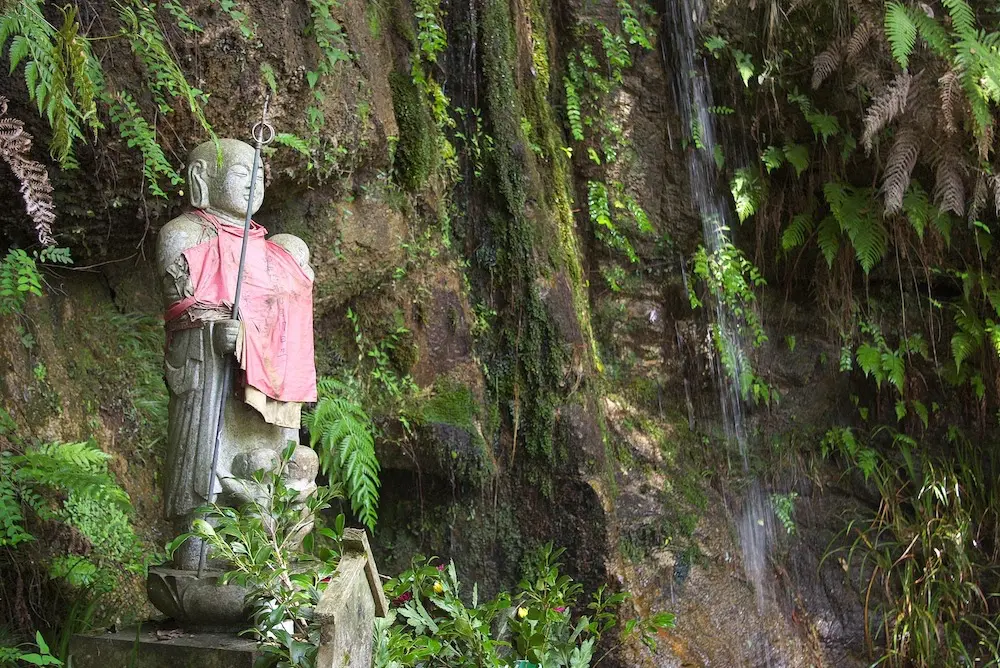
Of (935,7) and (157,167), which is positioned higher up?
(935,7)

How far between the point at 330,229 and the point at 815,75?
138 inches

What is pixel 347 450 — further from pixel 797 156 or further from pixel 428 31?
pixel 797 156

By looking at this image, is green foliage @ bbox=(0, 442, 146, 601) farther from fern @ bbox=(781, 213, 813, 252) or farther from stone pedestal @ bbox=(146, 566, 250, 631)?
fern @ bbox=(781, 213, 813, 252)

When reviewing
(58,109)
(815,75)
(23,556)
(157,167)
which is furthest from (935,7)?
(23,556)

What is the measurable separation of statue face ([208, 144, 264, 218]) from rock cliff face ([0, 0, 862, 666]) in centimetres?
136

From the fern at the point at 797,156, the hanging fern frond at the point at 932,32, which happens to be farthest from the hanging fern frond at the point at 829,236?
the hanging fern frond at the point at 932,32

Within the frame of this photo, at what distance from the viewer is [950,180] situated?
598 cm

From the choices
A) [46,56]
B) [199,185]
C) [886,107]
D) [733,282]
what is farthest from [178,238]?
[886,107]

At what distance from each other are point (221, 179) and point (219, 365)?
73 cm

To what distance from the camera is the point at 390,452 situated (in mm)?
5387

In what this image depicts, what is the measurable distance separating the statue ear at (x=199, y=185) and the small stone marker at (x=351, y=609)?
140 centimetres

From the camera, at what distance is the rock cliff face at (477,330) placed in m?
4.85

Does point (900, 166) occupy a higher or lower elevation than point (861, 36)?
lower

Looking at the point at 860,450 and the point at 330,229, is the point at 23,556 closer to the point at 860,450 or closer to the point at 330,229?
the point at 330,229
